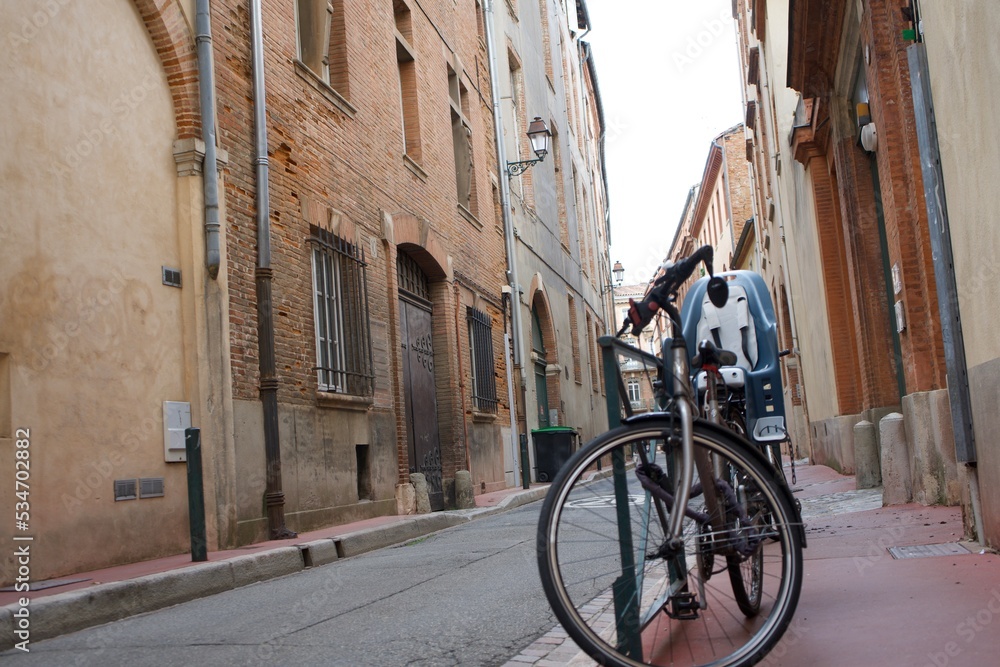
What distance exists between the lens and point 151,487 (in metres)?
8.19

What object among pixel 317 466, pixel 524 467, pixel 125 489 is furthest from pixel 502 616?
pixel 524 467

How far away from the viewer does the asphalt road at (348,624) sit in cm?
427

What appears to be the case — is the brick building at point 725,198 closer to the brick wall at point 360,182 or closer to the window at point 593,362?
the window at point 593,362

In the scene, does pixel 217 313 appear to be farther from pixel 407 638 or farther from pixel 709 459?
pixel 709 459

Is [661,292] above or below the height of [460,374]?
below

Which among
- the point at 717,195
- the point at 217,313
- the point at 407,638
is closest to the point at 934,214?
the point at 407,638

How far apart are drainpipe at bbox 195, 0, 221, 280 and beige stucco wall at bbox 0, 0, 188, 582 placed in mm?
281

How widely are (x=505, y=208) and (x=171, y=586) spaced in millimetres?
15295

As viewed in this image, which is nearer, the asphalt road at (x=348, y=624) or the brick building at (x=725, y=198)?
the asphalt road at (x=348, y=624)

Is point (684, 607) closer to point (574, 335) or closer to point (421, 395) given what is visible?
point (421, 395)

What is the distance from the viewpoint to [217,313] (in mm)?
9086
